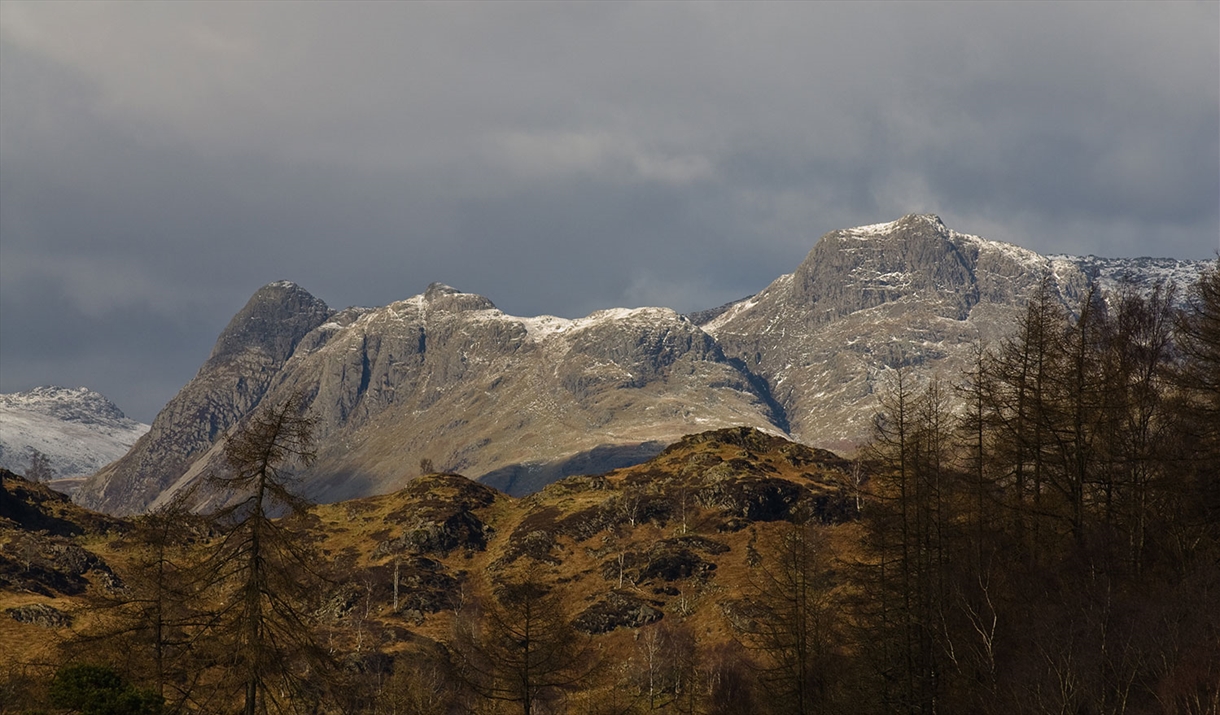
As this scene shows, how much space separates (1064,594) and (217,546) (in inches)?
1353

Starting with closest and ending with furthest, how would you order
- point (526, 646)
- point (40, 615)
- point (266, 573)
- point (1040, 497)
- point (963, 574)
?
1. point (266, 573)
2. point (963, 574)
3. point (1040, 497)
4. point (526, 646)
5. point (40, 615)

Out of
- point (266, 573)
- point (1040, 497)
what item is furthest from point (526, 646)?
point (1040, 497)

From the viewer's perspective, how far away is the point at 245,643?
28250 mm

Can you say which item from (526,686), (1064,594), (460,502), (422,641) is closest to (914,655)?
(1064,594)

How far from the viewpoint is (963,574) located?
44.3 m

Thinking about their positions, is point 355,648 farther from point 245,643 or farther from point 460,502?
point 245,643

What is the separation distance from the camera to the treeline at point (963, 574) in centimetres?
2969

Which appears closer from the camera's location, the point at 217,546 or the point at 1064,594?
the point at 217,546

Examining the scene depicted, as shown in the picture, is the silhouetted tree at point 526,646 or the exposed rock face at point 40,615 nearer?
the silhouetted tree at point 526,646

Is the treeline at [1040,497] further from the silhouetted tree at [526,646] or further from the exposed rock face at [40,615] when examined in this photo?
the exposed rock face at [40,615]

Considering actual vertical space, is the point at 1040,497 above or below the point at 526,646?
above

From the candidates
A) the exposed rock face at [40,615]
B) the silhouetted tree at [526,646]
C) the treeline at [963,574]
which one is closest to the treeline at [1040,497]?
the treeline at [963,574]

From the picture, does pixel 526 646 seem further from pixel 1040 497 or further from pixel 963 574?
pixel 1040 497

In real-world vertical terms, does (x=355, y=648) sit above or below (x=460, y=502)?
below
